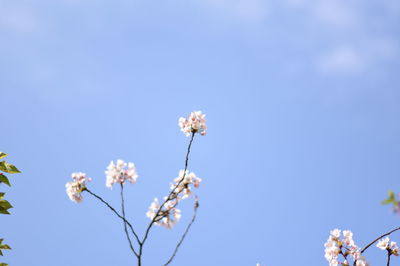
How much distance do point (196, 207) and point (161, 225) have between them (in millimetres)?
1147

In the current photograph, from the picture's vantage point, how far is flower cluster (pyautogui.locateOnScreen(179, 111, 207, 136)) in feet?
23.6

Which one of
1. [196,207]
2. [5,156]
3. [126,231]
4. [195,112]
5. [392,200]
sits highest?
[195,112]

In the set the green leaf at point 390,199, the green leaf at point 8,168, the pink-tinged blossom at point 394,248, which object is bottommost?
the green leaf at point 390,199

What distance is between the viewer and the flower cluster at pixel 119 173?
669 centimetres

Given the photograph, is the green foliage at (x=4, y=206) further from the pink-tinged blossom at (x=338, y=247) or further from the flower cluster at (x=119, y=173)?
the pink-tinged blossom at (x=338, y=247)

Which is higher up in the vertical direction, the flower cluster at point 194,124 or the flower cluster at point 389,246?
the flower cluster at point 194,124

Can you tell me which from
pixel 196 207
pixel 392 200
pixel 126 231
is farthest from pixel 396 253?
pixel 392 200

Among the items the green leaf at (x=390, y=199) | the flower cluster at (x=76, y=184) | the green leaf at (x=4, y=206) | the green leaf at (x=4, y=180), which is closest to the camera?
the green leaf at (x=390, y=199)

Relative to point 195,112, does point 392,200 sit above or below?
below

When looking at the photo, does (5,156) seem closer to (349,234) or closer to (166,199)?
(166,199)

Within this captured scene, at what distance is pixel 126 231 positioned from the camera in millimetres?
5801

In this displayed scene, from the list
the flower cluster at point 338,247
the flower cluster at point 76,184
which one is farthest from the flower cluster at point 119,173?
the flower cluster at point 338,247

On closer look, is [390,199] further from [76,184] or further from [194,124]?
[76,184]

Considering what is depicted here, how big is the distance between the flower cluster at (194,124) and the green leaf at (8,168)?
9.13ft
